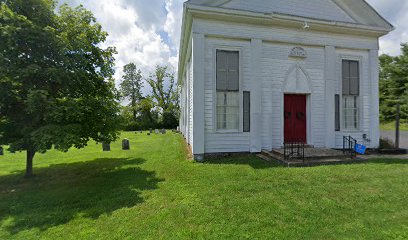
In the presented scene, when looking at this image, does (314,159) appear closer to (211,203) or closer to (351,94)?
(351,94)

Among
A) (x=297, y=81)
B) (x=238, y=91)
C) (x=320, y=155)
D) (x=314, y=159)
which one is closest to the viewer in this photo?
(x=314, y=159)

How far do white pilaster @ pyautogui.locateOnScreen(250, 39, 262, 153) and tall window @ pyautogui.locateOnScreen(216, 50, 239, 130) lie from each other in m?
0.62

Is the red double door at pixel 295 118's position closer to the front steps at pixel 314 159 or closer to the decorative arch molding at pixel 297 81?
the decorative arch molding at pixel 297 81

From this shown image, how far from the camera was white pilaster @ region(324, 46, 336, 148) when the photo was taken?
883 centimetres

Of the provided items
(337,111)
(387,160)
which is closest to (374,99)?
(337,111)

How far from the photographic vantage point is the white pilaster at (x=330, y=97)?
883 centimetres

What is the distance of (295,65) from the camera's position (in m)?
8.68

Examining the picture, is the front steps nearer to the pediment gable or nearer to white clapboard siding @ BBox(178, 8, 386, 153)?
white clapboard siding @ BBox(178, 8, 386, 153)

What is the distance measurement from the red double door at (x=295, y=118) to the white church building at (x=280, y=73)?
43 mm

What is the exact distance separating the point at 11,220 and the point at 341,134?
433 inches

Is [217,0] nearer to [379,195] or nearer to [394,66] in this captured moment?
[379,195]

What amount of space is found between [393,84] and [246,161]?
34.6 meters

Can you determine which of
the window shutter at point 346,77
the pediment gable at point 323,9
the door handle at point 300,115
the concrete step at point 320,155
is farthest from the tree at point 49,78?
the window shutter at point 346,77

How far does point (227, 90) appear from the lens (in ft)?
26.6
